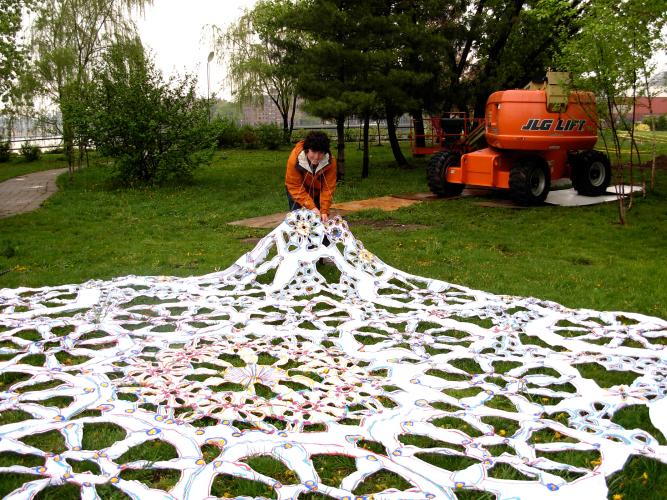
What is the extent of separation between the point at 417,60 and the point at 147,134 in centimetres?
621

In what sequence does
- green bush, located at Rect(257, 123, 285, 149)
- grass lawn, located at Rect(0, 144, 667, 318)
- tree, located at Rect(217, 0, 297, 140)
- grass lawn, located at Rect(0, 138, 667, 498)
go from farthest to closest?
tree, located at Rect(217, 0, 297, 140) → green bush, located at Rect(257, 123, 285, 149) → grass lawn, located at Rect(0, 144, 667, 318) → grass lawn, located at Rect(0, 138, 667, 498)

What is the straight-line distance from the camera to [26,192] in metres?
13.8

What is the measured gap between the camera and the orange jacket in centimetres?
596

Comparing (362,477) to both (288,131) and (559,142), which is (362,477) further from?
(288,131)

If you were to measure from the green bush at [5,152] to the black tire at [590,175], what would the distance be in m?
21.3

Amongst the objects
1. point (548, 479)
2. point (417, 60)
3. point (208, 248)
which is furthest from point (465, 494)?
point (417, 60)

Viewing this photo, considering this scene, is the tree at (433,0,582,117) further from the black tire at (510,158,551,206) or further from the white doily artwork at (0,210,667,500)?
the white doily artwork at (0,210,667,500)

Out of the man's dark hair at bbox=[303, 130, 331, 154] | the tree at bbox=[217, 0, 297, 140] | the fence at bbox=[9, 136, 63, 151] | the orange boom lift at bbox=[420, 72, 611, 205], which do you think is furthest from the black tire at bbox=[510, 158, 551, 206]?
the tree at bbox=[217, 0, 297, 140]

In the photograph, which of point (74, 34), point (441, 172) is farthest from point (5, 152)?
point (441, 172)

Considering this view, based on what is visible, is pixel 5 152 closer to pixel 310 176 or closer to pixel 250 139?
pixel 250 139

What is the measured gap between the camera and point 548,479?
244cm

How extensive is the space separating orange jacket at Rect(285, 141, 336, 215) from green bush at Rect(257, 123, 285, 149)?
2227 cm

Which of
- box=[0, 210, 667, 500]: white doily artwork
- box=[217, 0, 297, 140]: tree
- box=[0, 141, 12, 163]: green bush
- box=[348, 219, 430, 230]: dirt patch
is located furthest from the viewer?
box=[217, 0, 297, 140]: tree

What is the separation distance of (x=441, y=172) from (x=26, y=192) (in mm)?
9137
